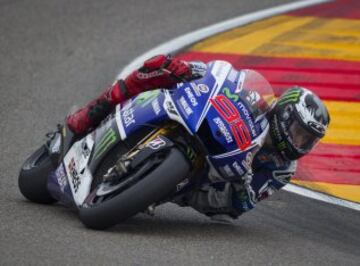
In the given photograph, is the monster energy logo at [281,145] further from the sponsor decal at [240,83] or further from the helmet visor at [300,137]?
the sponsor decal at [240,83]

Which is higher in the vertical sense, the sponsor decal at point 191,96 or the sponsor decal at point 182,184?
the sponsor decal at point 191,96

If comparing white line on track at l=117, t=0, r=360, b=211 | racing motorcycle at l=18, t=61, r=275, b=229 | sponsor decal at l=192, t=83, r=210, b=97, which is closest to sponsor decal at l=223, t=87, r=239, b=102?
racing motorcycle at l=18, t=61, r=275, b=229

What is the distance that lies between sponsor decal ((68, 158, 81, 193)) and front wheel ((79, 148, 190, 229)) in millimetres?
541

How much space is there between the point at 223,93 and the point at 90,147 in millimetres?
969

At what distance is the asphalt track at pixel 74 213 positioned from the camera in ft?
21.4

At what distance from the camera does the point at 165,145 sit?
6957mm

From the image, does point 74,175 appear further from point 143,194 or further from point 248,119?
point 248,119

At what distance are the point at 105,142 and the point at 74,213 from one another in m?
0.62

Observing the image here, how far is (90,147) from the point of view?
7508mm

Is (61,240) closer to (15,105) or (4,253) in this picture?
(4,253)

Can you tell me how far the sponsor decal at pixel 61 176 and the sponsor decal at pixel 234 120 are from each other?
119 centimetres

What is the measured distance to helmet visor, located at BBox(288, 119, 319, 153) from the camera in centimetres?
717

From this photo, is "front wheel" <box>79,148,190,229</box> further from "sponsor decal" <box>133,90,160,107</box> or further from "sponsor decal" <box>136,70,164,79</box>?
"sponsor decal" <box>136,70,164,79</box>

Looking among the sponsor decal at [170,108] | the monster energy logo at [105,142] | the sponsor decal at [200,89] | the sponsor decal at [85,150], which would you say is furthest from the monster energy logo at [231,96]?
the sponsor decal at [85,150]
